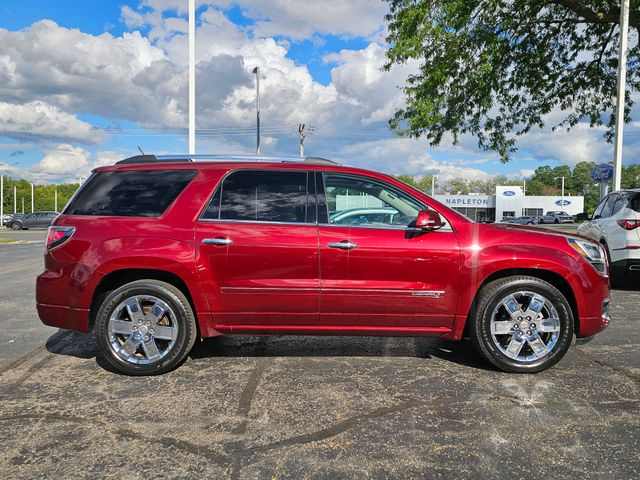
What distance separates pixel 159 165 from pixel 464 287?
112 inches

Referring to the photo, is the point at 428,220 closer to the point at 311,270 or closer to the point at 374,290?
the point at 374,290

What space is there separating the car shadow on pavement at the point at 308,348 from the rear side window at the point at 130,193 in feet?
4.60

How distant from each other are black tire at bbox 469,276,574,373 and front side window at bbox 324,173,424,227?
0.92 m

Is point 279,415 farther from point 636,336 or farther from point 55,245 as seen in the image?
point 636,336

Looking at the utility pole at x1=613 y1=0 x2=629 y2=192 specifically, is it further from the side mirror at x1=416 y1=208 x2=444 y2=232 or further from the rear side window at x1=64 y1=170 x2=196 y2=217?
the rear side window at x1=64 y1=170 x2=196 y2=217

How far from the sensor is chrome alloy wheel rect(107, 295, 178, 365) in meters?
4.00

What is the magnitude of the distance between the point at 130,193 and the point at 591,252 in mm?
4047

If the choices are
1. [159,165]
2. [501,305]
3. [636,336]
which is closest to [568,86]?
[636,336]

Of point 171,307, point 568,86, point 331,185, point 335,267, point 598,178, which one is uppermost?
point 568,86

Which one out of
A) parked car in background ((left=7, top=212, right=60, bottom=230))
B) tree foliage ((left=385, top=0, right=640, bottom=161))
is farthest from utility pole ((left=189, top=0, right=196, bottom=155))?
parked car in background ((left=7, top=212, right=60, bottom=230))

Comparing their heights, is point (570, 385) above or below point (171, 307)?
below

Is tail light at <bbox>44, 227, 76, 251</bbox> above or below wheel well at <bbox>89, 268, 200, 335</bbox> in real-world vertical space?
above

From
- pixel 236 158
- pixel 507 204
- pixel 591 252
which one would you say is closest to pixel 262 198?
pixel 236 158

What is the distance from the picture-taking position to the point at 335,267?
12.9 ft
